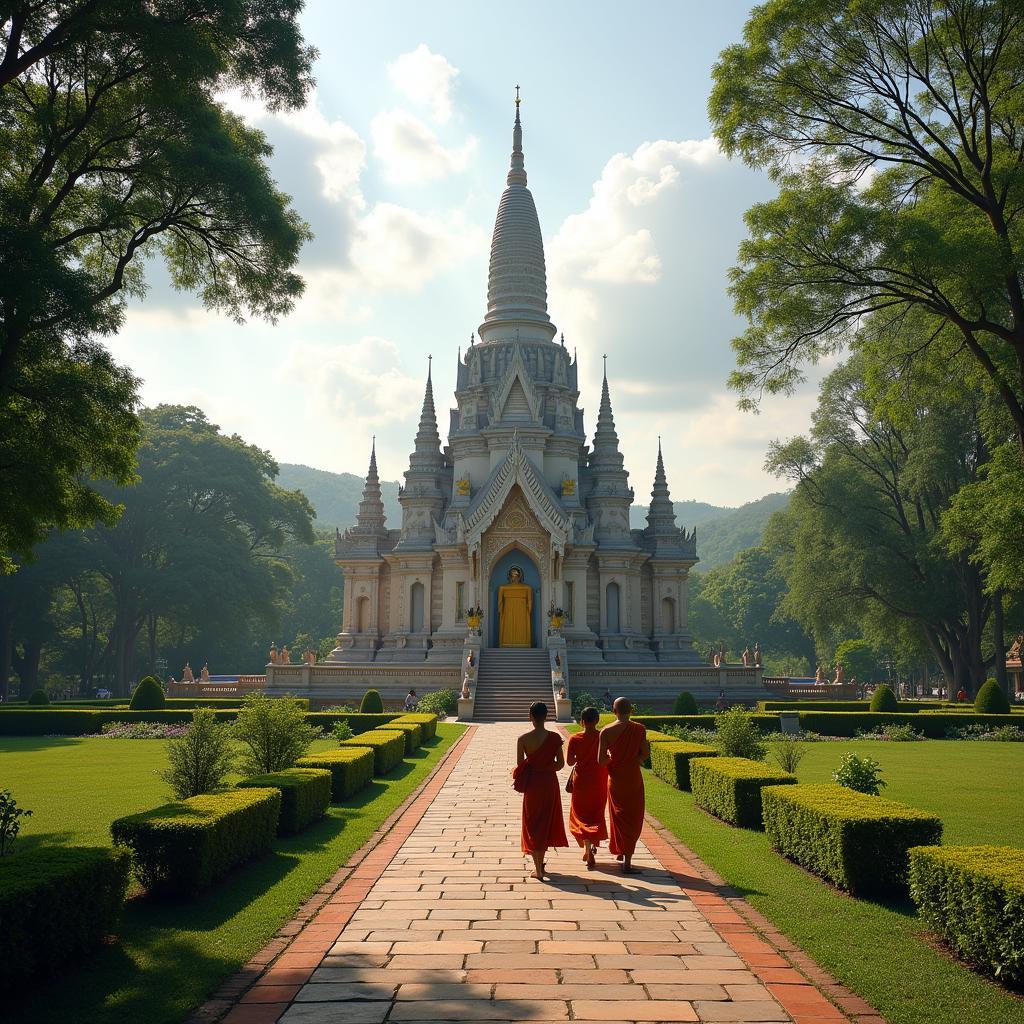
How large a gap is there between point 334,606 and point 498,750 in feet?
209

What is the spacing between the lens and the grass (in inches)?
244

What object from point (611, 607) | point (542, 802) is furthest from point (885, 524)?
point (542, 802)

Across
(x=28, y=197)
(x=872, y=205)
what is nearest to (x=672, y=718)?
(x=872, y=205)

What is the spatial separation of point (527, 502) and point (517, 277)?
15194 millimetres

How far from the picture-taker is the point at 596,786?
10.6 meters

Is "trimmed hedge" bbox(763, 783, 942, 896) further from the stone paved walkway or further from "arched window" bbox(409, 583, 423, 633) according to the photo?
"arched window" bbox(409, 583, 423, 633)

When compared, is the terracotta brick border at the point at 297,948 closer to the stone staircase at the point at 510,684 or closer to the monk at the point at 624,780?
the monk at the point at 624,780

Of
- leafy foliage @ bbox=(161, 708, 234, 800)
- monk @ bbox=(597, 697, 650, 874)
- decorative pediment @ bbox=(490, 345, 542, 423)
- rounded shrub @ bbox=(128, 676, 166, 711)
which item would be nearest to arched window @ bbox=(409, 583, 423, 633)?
decorative pediment @ bbox=(490, 345, 542, 423)

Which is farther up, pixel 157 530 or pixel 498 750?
pixel 157 530

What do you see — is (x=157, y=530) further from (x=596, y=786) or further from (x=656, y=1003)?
(x=656, y=1003)

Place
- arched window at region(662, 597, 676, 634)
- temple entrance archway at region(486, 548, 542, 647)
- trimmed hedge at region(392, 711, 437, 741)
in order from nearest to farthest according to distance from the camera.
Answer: trimmed hedge at region(392, 711, 437, 741) → temple entrance archway at region(486, 548, 542, 647) → arched window at region(662, 597, 676, 634)

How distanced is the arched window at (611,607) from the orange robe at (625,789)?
A: 31.5 metres

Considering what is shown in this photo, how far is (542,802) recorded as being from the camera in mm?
9898

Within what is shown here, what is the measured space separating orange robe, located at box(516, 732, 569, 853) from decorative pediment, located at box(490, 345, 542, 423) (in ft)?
110
